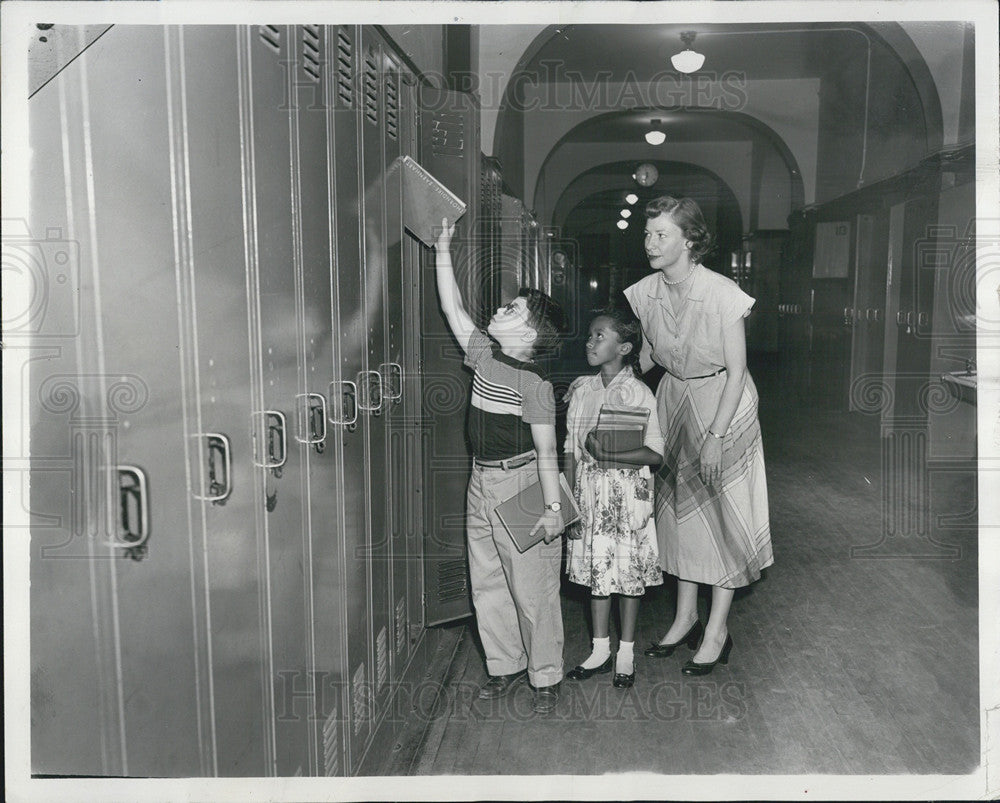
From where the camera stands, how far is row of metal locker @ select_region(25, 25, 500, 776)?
1.19 meters

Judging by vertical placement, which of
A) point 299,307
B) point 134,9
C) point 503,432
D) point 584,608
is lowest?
point 584,608

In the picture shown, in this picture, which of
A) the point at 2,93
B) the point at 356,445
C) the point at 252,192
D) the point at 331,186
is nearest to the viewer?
the point at 2,93

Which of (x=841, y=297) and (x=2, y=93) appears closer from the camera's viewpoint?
(x=2, y=93)

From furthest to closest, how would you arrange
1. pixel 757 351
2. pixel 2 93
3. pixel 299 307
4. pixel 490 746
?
pixel 757 351 < pixel 490 746 < pixel 299 307 < pixel 2 93

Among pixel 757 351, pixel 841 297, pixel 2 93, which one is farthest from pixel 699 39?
pixel 757 351

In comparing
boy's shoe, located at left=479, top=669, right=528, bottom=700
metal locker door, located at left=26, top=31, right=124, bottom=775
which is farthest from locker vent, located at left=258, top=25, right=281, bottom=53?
boy's shoe, located at left=479, top=669, right=528, bottom=700

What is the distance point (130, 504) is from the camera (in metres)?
1.23

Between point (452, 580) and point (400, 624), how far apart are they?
56 cm

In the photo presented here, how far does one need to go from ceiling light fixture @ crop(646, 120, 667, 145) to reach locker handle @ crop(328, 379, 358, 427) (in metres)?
10.1

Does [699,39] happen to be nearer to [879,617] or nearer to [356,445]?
[879,617]

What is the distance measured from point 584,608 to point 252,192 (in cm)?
255

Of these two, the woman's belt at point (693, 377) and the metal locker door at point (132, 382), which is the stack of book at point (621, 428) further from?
the metal locker door at point (132, 382)

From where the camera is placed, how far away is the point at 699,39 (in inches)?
298

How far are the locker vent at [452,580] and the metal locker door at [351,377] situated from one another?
918mm
